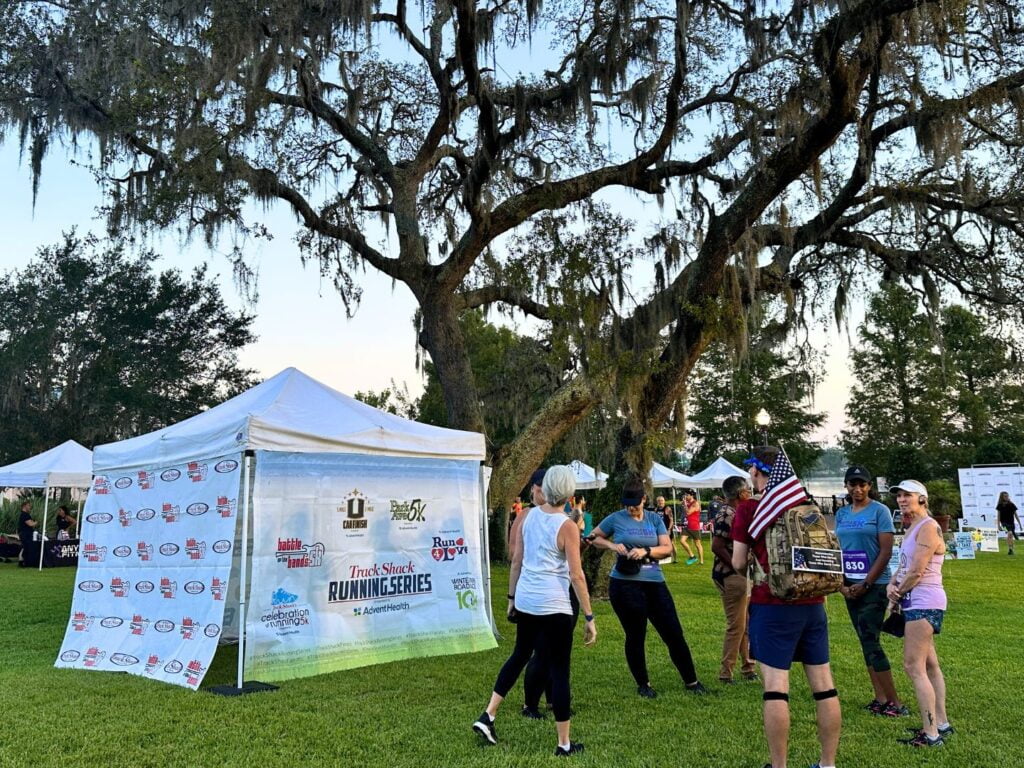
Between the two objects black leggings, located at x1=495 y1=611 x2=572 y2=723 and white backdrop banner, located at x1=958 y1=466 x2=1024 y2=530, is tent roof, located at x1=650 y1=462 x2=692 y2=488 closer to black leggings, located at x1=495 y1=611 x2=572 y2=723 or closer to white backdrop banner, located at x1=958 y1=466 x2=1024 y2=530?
white backdrop banner, located at x1=958 y1=466 x2=1024 y2=530

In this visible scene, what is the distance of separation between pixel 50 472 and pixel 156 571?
13.0m

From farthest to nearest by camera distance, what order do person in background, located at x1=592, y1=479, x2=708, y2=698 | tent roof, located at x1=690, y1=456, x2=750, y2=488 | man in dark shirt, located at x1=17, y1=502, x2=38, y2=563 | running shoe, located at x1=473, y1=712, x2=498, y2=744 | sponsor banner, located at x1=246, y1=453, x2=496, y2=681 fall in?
tent roof, located at x1=690, y1=456, x2=750, y2=488 < man in dark shirt, located at x1=17, y1=502, x2=38, y2=563 < sponsor banner, located at x1=246, y1=453, x2=496, y2=681 < person in background, located at x1=592, y1=479, x2=708, y2=698 < running shoe, located at x1=473, y1=712, x2=498, y2=744

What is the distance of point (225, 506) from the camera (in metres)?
6.21

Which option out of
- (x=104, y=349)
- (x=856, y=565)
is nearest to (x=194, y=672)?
(x=856, y=565)

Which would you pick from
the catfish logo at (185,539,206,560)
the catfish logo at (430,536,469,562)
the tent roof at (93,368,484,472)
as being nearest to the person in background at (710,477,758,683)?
the catfish logo at (430,536,469,562)

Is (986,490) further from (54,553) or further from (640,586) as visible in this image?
(54,553)

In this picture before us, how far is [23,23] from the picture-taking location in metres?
12.1

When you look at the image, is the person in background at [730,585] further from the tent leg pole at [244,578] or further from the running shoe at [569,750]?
the tent leg pole at [244,578]

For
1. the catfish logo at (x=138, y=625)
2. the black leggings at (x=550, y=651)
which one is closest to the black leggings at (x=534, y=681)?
the black leggings at (x=550, y=651)

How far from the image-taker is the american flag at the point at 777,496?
3.65 meters

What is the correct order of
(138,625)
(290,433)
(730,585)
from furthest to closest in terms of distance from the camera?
(138,625) → (290,433) → (730,585)

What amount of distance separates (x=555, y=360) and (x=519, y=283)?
1.95m

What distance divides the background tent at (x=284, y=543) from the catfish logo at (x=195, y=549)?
0.06 ft

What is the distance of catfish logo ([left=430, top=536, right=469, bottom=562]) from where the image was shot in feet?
25.0
